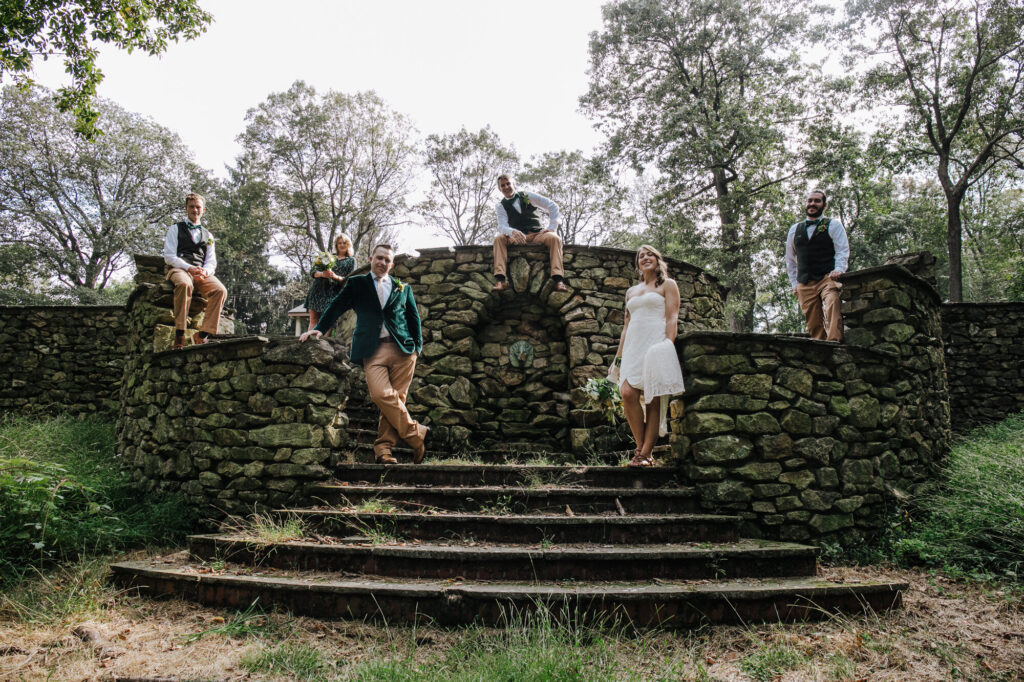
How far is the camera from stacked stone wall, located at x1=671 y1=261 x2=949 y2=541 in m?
4.09

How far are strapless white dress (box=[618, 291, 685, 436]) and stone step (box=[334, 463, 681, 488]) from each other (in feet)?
1.41

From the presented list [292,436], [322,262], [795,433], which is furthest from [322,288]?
[795,433]

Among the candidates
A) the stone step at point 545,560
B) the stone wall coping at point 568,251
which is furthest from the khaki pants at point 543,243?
the stone step at point 545,560

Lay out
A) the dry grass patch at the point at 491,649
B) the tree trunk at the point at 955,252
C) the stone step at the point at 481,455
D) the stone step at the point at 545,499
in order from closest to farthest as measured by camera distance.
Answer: the dry grass patch at the point at 491,649 → the stone step at the point at 545,499 → the stone step at the point at 481,455 → the tree trunk at the point at 955,252

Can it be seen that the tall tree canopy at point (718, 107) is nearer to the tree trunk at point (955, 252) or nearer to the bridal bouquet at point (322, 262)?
the tree trunk at point (955, 252)

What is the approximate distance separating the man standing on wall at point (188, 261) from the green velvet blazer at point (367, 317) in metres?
1.89

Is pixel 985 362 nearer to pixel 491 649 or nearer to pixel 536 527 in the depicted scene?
pixel 536 527

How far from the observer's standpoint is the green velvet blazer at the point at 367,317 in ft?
15.6

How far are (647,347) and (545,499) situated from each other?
150 centimetres

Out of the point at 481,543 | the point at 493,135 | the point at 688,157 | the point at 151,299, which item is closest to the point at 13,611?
the point at 481,543

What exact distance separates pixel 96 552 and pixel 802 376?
5.66 m

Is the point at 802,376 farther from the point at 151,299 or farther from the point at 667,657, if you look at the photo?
the point at 151,299

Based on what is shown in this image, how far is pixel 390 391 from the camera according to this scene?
4672 millimetres

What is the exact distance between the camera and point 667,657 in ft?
8.34
